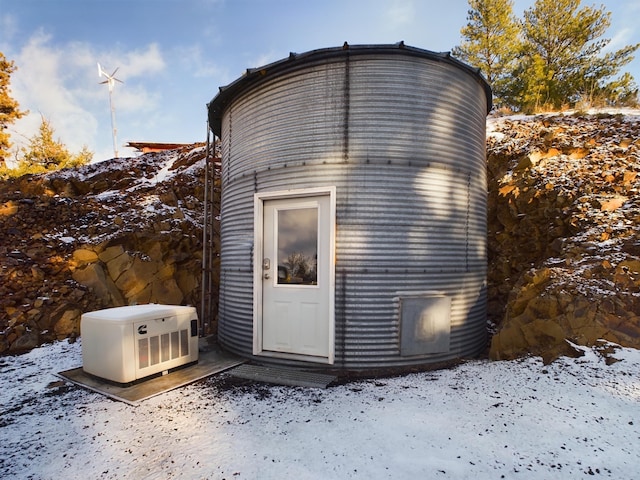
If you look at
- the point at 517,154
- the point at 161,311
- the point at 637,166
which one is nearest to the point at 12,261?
the point at 161,311

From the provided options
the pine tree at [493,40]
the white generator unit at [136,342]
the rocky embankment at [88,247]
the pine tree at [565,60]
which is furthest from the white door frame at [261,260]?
the pine tree at [493,40]

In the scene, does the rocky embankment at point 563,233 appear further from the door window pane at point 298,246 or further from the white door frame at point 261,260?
the door window pane at point 298,246

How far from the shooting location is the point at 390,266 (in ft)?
15.0

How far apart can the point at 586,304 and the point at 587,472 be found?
7.99ft

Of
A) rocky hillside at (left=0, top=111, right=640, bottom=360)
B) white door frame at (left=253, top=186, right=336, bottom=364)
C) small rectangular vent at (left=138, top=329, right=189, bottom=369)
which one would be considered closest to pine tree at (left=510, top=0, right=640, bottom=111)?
rocky hillside at (left=0, top=111, right=640, bottom=360)

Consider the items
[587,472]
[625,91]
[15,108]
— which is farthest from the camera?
[15,108]

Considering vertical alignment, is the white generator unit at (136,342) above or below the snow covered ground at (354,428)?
above

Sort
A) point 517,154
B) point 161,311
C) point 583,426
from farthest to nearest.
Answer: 1. point 517,154
2. point 161,311
3. point 583,426

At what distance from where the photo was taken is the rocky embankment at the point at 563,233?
4.17m

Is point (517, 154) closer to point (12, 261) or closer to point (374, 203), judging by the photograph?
point (374, 203)

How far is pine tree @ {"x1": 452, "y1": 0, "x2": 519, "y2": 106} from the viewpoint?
52.2 feet

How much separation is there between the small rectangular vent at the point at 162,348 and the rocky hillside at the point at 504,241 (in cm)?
309

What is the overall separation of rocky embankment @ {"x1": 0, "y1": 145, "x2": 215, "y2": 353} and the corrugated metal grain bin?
355 centimetres

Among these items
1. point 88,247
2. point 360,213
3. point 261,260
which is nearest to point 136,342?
point 261,260
